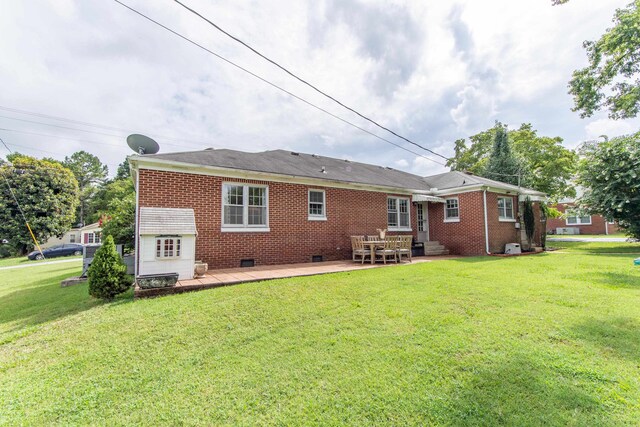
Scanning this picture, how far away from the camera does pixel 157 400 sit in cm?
276

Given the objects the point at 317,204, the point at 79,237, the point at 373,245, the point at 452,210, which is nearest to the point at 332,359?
the point at 373,245

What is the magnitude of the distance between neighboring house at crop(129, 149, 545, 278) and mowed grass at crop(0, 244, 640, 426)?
2.79m

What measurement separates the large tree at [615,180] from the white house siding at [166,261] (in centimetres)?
1864

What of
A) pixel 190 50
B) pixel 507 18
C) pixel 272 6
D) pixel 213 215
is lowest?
pixel 213 215

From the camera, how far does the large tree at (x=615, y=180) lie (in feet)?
42.8

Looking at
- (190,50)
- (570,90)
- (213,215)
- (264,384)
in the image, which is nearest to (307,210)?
(213,215)

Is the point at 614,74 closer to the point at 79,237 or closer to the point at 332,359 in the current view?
the point at 332,359

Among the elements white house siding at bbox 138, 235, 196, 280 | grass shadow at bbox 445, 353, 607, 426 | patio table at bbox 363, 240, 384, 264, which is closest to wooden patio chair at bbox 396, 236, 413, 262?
patio table at bbox 363, 240, 384, 264

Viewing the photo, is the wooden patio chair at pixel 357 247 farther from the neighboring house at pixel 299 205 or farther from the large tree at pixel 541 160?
the large tree at pixel 541 160

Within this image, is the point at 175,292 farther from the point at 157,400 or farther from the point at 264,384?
the point at 264,384

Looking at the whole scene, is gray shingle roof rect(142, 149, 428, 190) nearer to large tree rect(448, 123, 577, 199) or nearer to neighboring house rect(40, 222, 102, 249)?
large tree rect(448, 123, 577, 199)

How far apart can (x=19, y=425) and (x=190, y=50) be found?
26.3ft

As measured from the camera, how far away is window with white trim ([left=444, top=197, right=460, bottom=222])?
1430 centimetres

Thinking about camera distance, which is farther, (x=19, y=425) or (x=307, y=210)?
(x=307, y=210)
